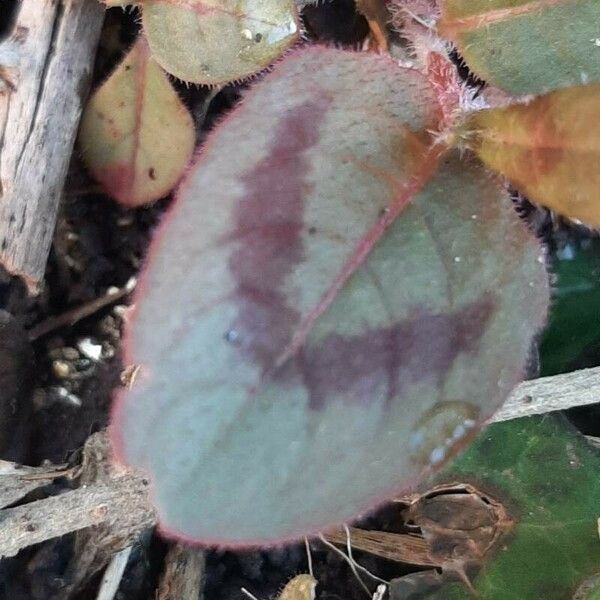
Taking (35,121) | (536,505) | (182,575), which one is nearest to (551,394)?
(536,505)

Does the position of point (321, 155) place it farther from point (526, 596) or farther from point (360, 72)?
point (526, 596)

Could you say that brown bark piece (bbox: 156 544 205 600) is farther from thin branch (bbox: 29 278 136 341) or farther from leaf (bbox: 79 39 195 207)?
leaf (bbox: 79 39 195 207)

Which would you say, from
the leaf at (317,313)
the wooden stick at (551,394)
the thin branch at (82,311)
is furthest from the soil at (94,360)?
the leaf at (317,313)

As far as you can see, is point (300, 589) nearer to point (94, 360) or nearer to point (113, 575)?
point (113, 575)

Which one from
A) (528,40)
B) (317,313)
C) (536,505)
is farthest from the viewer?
(536,505)

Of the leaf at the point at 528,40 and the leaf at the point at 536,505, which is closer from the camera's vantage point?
the leaf at the point at 528,40

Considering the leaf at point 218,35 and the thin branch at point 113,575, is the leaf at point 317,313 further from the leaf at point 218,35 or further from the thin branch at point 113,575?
the thin branch at point 113,575

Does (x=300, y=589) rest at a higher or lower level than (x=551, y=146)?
lower
